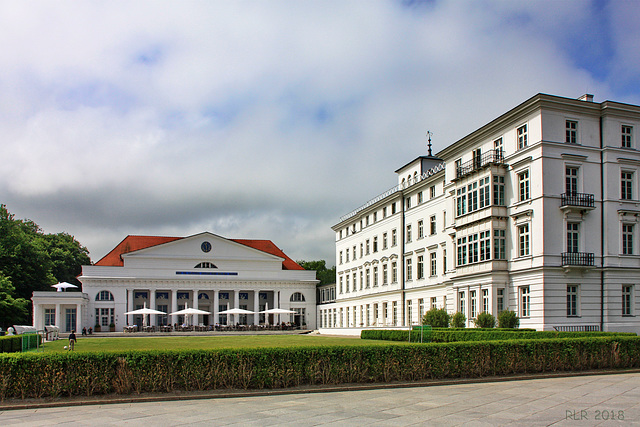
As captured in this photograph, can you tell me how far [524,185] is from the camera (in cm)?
3384

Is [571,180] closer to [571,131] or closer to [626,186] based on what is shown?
[571,131]

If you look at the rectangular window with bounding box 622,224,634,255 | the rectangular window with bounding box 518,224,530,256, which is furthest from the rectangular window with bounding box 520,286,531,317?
the rectangular window with bounding box 622,224,634,255

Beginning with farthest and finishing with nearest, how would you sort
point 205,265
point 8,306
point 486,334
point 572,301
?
point 205,265 < point 8,306 < point 572,301 < point 486,334

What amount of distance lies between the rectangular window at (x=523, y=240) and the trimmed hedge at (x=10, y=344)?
26.5 meters

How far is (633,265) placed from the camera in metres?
32.9

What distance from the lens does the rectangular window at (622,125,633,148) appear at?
34062 millimetres

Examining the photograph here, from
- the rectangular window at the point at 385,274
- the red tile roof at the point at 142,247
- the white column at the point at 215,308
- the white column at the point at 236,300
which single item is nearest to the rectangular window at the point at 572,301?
the rectangular window at the point at 385,274

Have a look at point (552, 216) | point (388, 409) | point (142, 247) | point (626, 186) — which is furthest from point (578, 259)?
point (142, 247)

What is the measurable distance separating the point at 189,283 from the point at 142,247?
30.4ft

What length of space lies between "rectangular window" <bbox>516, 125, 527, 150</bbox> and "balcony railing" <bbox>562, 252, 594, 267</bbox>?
21.9ft

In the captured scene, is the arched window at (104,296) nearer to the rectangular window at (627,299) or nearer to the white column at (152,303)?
the white column at (152,303)

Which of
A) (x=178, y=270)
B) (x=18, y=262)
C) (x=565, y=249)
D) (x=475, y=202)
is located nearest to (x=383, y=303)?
(x=475, y=202)

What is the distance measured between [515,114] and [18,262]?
177 ft

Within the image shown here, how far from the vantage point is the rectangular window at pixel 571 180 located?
32.9 meters
